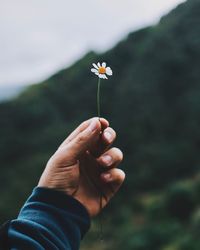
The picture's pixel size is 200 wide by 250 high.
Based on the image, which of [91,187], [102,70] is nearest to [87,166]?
[91,187]

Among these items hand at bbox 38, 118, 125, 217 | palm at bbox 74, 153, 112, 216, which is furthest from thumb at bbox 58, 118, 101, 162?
palm at bbox 74, 153, 112, 216

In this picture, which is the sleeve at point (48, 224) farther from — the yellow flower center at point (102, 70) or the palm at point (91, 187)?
the yellow flower center at point (102, 70)

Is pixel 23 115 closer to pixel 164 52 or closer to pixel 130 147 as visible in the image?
pixel 130 147

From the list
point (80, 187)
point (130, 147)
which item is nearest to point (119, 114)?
point (130, 147)

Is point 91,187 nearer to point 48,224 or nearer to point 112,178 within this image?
point 112,178

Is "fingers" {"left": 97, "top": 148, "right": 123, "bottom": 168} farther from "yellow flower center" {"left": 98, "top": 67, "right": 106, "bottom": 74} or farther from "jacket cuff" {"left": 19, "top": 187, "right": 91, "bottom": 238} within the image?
"yellow flower center" {"left": 98, "top": 67, "right": 106, "bottom": 74}

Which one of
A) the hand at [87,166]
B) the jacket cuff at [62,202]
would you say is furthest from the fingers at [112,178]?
the jacket cuff at [62,202]
